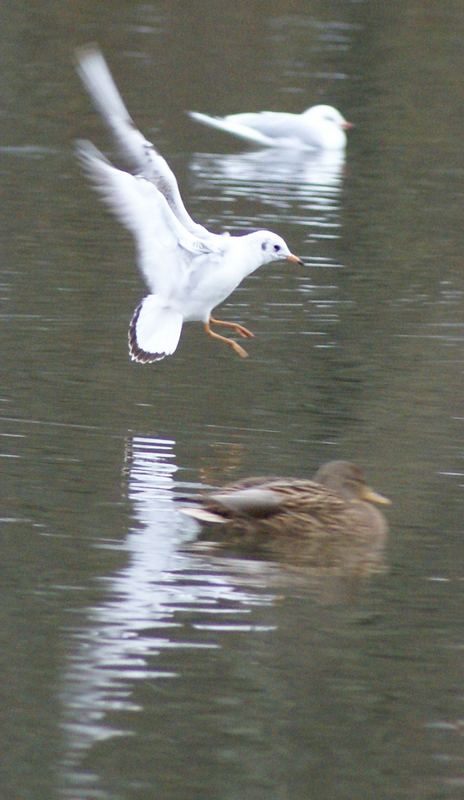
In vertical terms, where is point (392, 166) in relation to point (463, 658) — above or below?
above

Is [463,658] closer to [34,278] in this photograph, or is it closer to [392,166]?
[34,278]

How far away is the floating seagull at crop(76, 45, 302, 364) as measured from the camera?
364 inches

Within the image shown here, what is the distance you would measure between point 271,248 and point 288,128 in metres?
8.62

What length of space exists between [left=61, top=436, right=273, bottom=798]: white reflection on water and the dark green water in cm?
1

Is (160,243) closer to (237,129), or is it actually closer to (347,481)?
(347,481)

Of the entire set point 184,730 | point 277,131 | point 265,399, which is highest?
point 277,131

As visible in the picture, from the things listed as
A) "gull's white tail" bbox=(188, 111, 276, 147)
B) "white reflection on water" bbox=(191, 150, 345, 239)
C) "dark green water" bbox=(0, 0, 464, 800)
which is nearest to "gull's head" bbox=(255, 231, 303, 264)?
"dark green water" bbox=(0, 0, 464, 800)

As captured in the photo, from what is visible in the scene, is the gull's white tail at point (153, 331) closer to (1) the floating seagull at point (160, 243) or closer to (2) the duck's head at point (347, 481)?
(1) the floating seagull at point (160, 243)

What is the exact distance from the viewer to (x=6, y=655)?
19.7 ft

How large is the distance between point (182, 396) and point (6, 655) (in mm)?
3683

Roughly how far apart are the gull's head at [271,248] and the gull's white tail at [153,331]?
69 centimetres

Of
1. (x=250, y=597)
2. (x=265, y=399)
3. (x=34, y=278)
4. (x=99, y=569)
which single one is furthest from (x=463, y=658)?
(x=34, y=278)

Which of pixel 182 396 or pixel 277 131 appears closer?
pixel 182 396

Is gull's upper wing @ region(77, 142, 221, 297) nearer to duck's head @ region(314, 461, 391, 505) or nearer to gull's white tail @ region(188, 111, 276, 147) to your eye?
duck's head @ region(314, 461, 391, 505)
